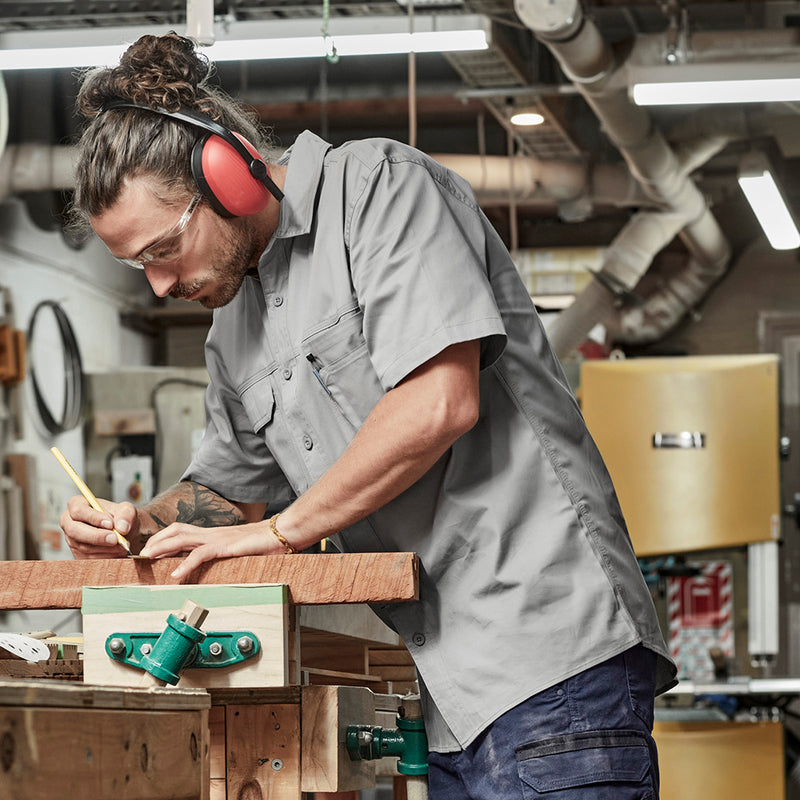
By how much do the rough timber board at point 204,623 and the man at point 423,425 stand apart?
0.04 metres

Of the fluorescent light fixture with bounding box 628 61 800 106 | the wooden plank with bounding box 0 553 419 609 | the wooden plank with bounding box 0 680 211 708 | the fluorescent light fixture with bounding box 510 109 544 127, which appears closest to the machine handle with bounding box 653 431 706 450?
the fluorescent light fixture with bounding box 628 61 800 106

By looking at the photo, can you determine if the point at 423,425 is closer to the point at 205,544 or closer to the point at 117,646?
the point at 205,544

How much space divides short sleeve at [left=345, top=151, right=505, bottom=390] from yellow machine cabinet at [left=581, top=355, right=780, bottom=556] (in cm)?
350

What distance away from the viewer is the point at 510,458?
1.28m

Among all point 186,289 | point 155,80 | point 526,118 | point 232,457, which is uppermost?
point 526,118

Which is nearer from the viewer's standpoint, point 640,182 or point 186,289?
point 186,289

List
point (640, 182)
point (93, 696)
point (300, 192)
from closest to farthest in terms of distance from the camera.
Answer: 1. point (93, 696)
2. point (300, 192)
3. point (640, 182)

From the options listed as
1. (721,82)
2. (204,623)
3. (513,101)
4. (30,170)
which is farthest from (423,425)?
(30,170)

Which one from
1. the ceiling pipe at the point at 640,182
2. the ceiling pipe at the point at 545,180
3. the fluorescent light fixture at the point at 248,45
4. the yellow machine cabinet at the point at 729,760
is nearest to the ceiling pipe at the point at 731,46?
the ceiling pipe at the point at 640,182

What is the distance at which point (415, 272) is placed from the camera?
124cm

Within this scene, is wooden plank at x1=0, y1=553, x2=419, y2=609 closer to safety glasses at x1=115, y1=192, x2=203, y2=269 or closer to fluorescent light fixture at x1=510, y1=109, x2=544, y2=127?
safety glasses at x1=115, y1=192, x2=203, y2=269

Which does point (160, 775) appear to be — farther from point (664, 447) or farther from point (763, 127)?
point (763, 127)

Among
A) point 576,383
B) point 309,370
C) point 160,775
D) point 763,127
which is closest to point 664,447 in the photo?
point 576,383

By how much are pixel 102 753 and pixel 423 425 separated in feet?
1.70
